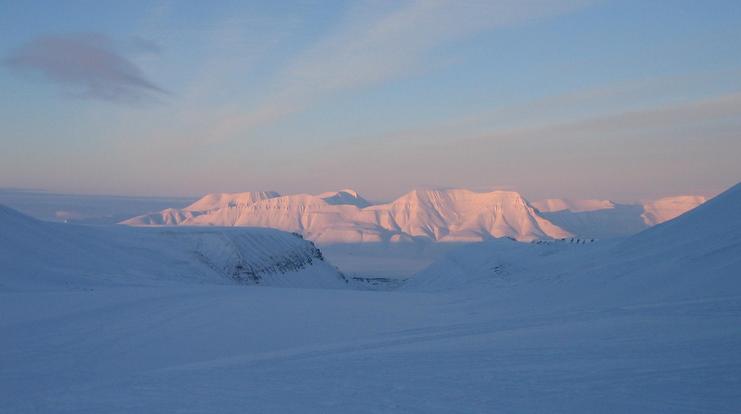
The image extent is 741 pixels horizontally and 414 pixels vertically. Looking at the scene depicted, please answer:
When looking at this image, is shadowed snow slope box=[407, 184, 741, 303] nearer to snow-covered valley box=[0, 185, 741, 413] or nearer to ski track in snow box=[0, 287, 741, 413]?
snow-covered valley box=[0, 185, 741, 413]

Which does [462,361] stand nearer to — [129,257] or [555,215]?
[129,257]

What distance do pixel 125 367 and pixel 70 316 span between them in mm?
5206

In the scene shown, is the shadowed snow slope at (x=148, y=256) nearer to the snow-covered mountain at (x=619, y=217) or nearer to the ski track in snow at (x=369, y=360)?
the ski track in snow at (x=369, y=360)

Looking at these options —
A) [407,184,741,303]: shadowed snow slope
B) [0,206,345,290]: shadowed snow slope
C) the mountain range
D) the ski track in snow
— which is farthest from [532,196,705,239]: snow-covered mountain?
the ski track in snow

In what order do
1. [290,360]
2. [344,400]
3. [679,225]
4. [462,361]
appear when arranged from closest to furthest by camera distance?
[344,400] → [462,361] → [290,360] → [679,225]

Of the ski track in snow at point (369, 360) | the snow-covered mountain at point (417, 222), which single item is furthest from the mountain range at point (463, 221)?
the ski track in snow at point (369, 360)

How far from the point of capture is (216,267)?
4500 centimetres

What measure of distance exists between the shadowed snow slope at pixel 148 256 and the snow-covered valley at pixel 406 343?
21.8 inches

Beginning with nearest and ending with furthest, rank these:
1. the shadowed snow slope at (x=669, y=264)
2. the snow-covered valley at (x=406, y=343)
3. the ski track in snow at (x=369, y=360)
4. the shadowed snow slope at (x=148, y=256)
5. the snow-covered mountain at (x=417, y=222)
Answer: the ski track in snow at (x=369, y=360) < the snow-covered valley at (x=406, y=343) < the shadowed snow slope at (x=669, y=264) < the shadowed snow slope at (x=148, y=256) < the snow-covered mountain at (x=417, y=222)

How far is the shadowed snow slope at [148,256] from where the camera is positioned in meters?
24.9

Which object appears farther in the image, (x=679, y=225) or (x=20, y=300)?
(x=679, y=225)

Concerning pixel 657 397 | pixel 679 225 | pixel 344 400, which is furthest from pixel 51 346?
pixel 679 225

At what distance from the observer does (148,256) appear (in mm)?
38562

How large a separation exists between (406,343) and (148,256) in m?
32.9
